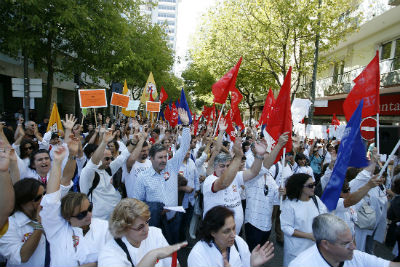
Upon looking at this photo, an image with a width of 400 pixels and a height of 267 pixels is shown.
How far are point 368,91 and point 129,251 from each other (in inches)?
160

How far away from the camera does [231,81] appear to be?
20.5ft

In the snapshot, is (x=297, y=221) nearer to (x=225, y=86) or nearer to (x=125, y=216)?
(x=125, y=216)

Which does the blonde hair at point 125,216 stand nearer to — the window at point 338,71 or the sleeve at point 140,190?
the sleeve at point 140,190

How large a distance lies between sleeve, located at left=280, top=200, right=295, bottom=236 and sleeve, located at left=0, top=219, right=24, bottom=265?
2.59m

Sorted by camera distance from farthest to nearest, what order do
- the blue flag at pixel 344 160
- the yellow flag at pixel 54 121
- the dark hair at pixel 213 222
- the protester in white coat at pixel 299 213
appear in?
1. the yellow flag at pixel 54 121
2. the protester in white coat at pixel 299 213
3. the blue flag at pixel 344 160
4. the dark hair at pixel 213 222

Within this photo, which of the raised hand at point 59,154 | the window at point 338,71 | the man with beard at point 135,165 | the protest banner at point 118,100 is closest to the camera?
the raised hand at point 59,154

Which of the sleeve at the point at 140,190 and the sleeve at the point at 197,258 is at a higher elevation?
the sleeve at the point at 140,190

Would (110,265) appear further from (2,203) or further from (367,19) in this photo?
(367,19)

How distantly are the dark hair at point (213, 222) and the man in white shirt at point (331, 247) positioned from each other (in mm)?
633

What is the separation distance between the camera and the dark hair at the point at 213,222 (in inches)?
92.7

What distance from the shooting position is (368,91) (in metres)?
4.37

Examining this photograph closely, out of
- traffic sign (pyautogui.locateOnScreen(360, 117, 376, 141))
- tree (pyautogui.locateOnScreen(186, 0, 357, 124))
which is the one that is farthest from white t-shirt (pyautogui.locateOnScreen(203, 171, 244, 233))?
tree (pyautogui.locateOnScreen(186, 0, 357, 124))

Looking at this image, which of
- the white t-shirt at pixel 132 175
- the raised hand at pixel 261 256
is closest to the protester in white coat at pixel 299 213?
the raised hand at pixel 261 256

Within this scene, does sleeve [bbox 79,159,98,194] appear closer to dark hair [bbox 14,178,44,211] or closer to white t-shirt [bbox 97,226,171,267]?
dark hair [bbox 14,178,44,211]
